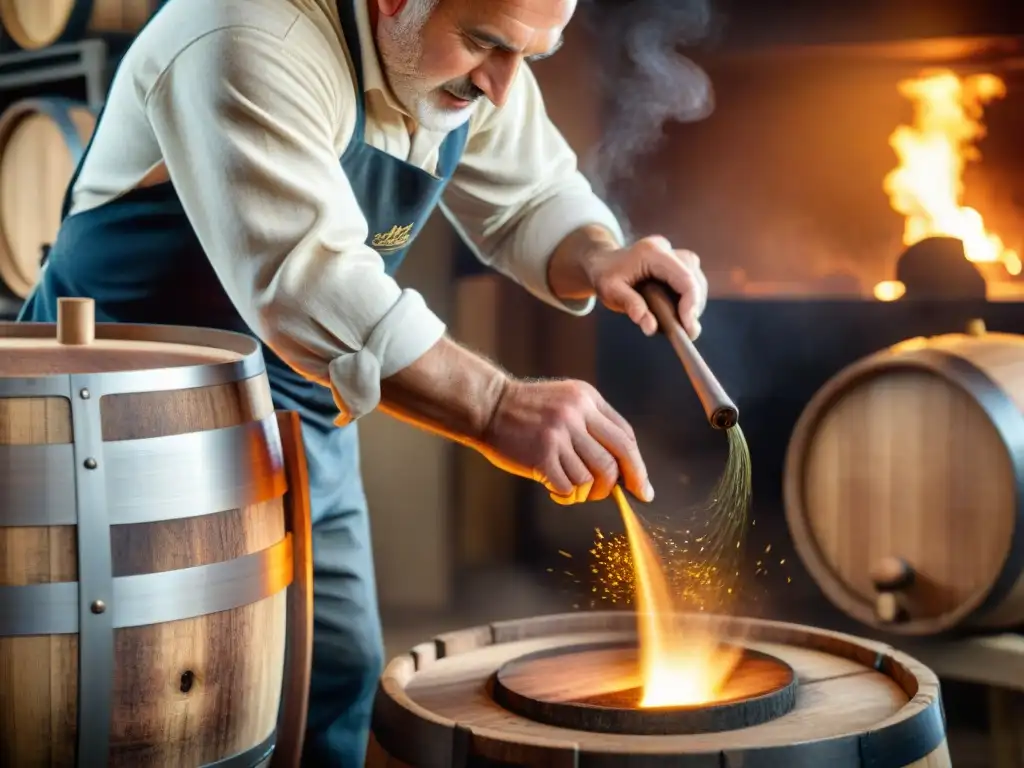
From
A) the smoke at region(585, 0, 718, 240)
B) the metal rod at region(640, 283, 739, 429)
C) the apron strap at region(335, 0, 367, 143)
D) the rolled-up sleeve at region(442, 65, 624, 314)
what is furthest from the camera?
the smoke at region(585, 0, 718, 240)

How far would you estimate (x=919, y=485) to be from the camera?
2455 millimetres

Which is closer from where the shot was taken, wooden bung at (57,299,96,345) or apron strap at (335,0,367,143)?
wooden bung at (57,299,96,345)

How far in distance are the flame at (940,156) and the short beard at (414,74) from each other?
2.13 meters

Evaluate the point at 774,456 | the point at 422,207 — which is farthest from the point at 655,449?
the point at 422,207

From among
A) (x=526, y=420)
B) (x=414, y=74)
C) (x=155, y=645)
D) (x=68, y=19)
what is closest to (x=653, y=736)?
(x=526, y=420)

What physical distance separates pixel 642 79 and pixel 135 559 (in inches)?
100

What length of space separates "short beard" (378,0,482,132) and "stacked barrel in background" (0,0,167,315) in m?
1.62

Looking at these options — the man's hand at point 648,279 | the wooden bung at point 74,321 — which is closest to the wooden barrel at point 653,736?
the man's hand at point 648,279

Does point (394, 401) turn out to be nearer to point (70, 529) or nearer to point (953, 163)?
point (70, 529)

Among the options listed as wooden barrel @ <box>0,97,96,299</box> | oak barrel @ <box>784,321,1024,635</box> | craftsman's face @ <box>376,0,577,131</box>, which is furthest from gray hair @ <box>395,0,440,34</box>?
wooden barrel @ <box>0,97,96,299</box>

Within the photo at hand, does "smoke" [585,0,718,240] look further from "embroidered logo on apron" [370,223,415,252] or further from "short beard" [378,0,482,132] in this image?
"short beard" [378,0,482,132]

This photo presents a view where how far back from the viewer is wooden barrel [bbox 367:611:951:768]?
1214 millimetres

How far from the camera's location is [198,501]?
4.56ft

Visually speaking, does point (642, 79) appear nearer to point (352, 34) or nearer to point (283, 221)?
point (352, 34)
